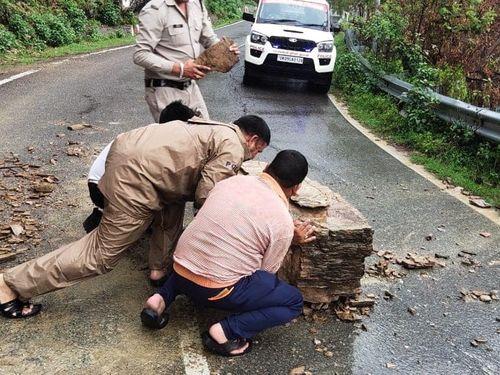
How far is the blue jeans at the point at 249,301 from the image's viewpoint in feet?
10.6

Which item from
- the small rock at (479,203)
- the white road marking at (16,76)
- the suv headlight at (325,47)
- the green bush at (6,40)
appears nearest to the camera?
the small rock at (479,203)

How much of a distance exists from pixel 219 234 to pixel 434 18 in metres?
9.37

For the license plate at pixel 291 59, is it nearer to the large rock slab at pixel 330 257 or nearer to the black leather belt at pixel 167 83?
the black leather belt at pixel 167 83

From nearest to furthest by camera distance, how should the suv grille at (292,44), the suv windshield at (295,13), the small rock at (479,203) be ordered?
the small rock at (479,203), the suv grille at (292,44), the suv windshield at (295,13)

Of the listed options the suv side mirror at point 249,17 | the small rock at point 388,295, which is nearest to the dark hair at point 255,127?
the small rock at point 388,295

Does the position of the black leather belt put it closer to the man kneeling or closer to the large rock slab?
the large rock slab

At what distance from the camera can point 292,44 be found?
38.4 feet

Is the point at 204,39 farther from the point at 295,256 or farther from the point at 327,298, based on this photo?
the point at 327,298

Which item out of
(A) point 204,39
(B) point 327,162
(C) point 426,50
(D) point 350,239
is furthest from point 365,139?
(D) point 350,239

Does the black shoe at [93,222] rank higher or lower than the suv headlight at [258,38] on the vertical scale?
lower

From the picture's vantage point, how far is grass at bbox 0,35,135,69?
44.0ft

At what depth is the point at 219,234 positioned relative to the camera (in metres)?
3.15

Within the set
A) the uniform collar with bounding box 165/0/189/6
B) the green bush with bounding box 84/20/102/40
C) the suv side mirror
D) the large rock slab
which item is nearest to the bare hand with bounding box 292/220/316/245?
the large rock slab

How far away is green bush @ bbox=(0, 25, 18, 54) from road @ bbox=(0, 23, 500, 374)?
732cm
